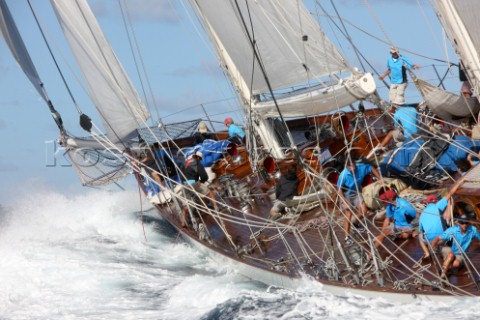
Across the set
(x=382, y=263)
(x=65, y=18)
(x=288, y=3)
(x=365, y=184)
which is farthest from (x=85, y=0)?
(x=382, y=263)

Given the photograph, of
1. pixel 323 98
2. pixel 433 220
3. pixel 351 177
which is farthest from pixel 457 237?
pixel 323 98

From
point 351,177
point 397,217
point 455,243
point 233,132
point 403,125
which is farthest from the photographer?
point 233,132

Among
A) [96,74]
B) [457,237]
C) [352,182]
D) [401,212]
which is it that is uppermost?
[96,74]

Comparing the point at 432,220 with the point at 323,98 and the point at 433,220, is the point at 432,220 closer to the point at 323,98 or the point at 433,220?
the point at 433,220

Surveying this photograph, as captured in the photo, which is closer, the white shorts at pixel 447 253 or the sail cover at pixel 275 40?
the white shorts at pixel 447 253

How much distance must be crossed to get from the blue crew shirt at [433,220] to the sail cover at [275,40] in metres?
5.04

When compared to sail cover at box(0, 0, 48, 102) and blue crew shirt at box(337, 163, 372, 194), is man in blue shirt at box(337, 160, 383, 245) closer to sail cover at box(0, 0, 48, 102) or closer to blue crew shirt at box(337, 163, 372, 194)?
blue crew shirt at box(337, 163, 372, 194)

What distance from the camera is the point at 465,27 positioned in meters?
12.4

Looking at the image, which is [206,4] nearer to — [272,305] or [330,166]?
[330,166]

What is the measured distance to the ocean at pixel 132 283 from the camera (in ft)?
42.6

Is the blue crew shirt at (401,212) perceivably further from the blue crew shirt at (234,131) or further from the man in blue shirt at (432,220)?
the blue crew shirt at (234,131)

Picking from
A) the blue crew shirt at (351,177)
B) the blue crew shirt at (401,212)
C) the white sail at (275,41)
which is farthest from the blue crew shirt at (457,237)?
the white sail at (275,41)

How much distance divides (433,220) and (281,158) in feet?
20.1

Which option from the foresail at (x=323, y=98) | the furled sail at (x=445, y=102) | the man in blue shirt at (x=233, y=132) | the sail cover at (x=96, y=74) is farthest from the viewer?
the man in blue shirt at (x=233, y=132)
